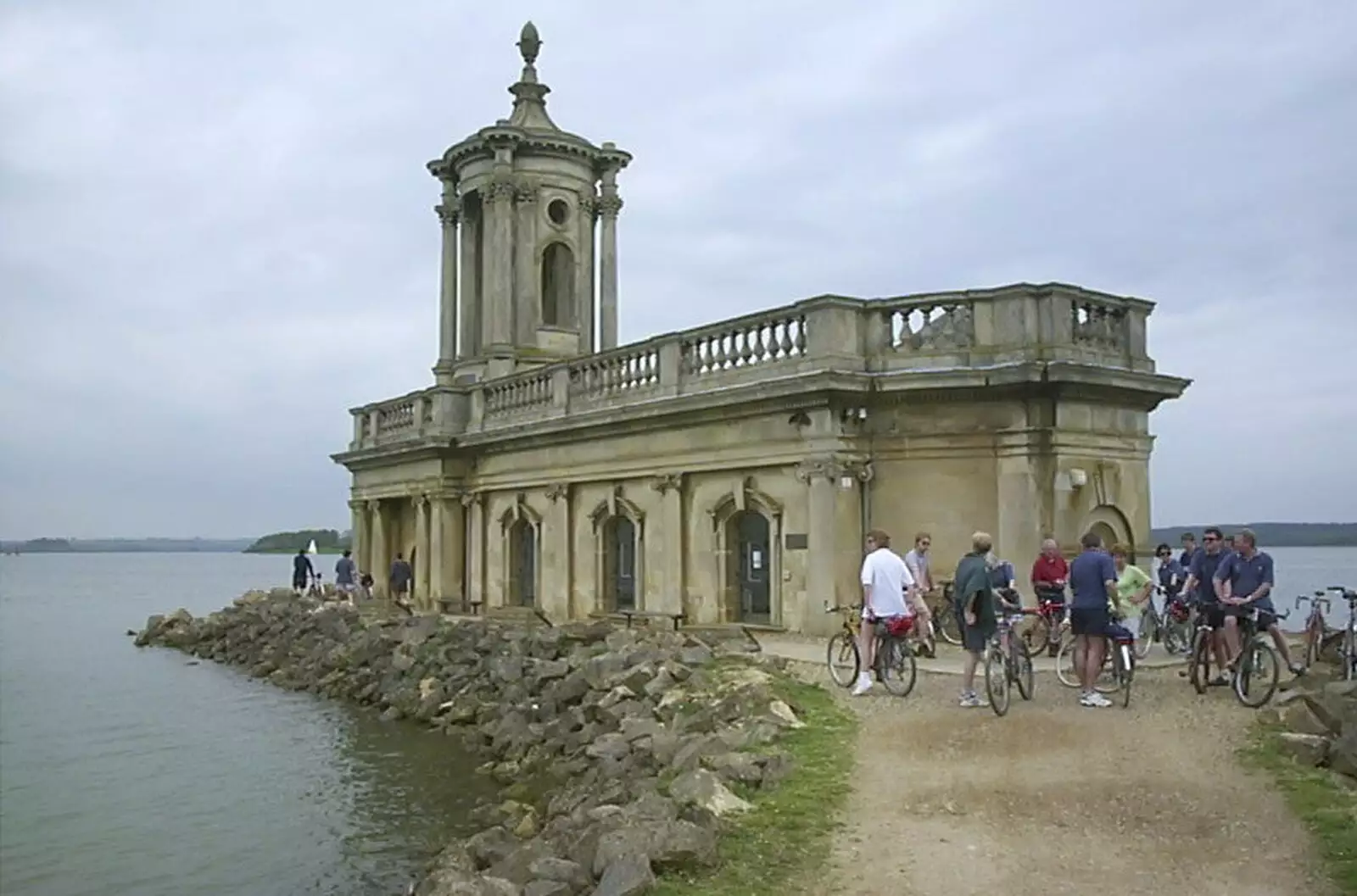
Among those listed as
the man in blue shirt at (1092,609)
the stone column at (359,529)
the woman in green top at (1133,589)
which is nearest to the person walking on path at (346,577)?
the stone column at (359,529)

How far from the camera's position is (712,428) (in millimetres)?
21719

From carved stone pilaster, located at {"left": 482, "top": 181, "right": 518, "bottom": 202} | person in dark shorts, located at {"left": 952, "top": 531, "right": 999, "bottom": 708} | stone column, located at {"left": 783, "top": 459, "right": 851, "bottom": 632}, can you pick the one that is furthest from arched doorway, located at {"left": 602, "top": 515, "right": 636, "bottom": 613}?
person in dark shorts, located at {"left": 952, "top": 531, "right": 999, "bottom": 708}

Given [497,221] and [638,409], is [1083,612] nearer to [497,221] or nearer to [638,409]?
[638,409]

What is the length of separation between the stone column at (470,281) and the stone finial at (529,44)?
4.18 meters

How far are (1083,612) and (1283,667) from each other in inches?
159

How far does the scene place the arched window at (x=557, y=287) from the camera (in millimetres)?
31797

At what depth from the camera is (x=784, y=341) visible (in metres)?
20.4

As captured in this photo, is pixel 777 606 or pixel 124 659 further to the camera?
pixel 124 659

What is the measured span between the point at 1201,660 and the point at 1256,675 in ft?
2.14

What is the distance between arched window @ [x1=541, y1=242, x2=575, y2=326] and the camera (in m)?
31.8

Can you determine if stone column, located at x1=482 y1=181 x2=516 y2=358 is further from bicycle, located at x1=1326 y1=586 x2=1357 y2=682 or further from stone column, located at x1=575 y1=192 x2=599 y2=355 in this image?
bicycle, located at x1=1326 y1=586 x2=1357 y2=682

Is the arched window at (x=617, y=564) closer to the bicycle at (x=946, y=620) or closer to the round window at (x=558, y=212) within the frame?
the bicycle at (x=946, y=620)

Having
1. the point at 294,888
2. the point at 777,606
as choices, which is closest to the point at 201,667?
the point at 777,606

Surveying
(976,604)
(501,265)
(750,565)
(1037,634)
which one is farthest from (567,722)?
(501,265)
